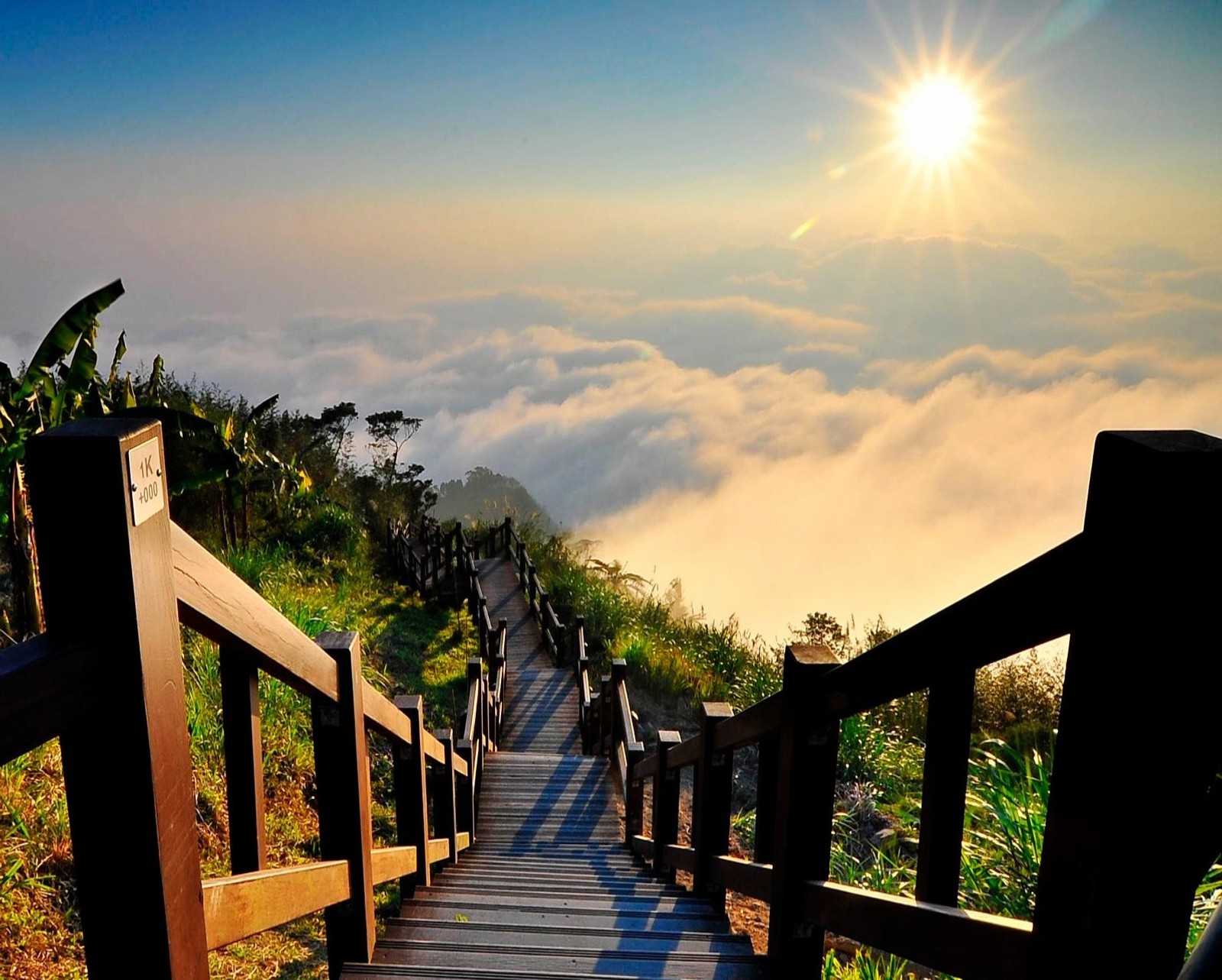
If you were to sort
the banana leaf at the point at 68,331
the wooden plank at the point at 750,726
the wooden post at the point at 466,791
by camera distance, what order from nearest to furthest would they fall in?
the wooden plank at the point at 750,726, the wooden post at the point at 466,791, the banana leaf at the point at 68,331

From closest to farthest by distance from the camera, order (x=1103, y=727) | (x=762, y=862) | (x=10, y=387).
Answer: (x=1103, y=727) < (x=762, y=862) < (x=10, y=387)

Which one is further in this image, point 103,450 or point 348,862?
point 348,862

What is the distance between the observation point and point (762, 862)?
9.16 feet

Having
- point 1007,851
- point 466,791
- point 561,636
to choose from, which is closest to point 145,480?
point 1007,851

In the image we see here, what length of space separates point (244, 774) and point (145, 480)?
112cm

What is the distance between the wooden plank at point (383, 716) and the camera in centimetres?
267

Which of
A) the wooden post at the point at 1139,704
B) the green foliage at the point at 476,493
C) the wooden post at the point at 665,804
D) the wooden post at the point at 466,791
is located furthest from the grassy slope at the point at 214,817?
the green foliage at the point at 476,493

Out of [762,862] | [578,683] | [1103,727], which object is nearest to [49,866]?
[762,862]

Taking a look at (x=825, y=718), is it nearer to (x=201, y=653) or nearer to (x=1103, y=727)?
(x=1103, y=727)

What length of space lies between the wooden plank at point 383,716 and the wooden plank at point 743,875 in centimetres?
145

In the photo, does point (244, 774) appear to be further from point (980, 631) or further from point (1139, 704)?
point (1139, 704)

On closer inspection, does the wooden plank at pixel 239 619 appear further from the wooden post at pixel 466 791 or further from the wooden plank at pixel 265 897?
the wooden post at pixel 466 791

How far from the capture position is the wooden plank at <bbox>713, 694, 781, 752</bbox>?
248 cm

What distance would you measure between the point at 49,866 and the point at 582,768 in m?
6.10
